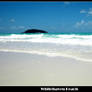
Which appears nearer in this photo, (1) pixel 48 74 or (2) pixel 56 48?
(1) pixel 48 74

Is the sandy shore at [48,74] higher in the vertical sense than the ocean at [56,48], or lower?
higher

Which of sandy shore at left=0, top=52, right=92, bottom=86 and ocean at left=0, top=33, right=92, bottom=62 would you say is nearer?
sandy shore at left=0, top=52, right=92, bottom=86

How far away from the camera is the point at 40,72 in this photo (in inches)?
97.1

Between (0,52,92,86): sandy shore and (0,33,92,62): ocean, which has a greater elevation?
(0,52,92,86): sandy shore

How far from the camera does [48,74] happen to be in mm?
2359

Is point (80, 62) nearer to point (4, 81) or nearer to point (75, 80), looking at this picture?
point (75, 80)

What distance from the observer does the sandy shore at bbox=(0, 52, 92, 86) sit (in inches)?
82.5

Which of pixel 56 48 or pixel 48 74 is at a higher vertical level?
pixel 48 74

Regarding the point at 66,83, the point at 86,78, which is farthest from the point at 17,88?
the point at 86,78

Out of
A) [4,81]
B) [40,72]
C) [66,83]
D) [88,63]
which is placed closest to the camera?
[66,83]

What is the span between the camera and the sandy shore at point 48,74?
2096mm

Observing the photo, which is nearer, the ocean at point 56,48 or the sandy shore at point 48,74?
the sandy shore at point 48,74

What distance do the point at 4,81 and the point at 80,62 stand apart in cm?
178

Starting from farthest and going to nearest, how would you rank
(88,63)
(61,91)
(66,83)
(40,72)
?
(88,63) → (40,72) → (66,83) → (61,91)
